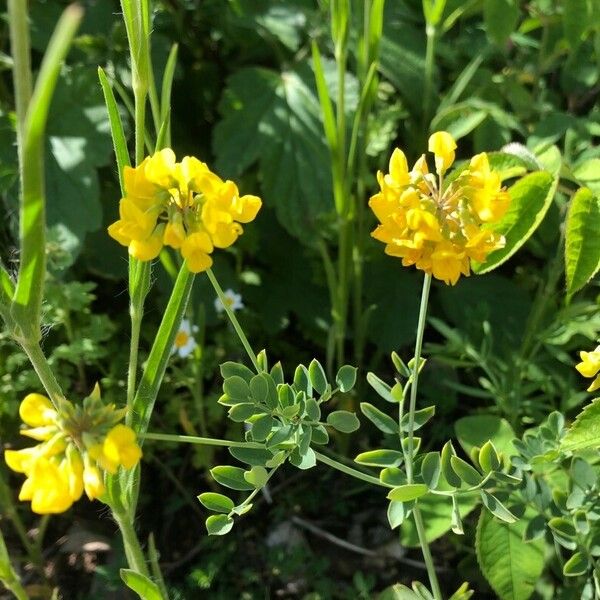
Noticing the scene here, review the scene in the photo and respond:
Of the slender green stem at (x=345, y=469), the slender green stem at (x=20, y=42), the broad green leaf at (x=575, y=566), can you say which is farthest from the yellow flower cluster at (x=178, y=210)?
the broad green leaf at (x=575, y=566)

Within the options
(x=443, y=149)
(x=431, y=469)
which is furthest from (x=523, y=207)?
(x=431, y=469)

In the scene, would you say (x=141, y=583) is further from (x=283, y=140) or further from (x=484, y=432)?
(x=283, y=140)

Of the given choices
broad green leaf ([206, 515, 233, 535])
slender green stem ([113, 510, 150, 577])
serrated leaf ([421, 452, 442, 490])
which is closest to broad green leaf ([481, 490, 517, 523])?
serrated leaf ([421, 452, 442, 490])

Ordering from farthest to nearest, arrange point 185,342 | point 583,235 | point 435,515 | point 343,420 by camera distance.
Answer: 1. point 185,342
2. point 435,515
3. point 583,235
4. point 343,420

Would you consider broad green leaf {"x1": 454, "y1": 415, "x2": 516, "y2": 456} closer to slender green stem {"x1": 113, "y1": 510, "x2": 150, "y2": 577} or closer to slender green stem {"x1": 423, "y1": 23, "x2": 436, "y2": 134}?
slender green stem {"x1": 113, "y1": 510, "x2": 150, "y2": 577}

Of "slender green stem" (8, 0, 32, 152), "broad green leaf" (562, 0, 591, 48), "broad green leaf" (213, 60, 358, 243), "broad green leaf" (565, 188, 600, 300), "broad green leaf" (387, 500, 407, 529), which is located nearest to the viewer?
"slender green stem" (8, 0, 32, 152)

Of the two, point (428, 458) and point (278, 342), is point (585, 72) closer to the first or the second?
point (278, 342)
